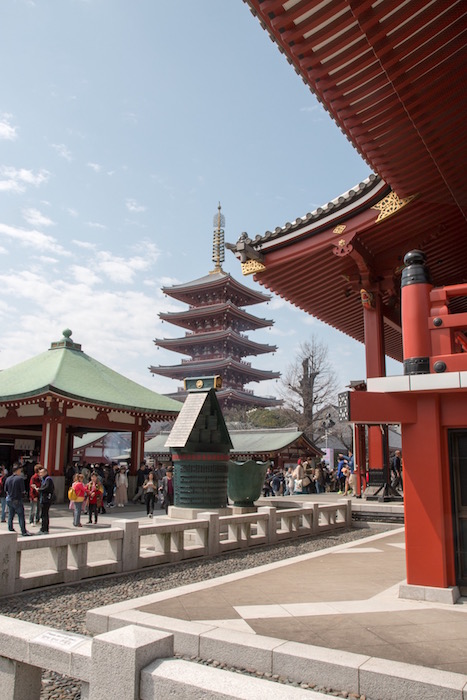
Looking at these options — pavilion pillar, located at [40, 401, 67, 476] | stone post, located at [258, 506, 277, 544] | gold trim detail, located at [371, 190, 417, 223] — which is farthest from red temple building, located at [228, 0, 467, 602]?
pavilion pillar, located at [40, 401, 67, 476]

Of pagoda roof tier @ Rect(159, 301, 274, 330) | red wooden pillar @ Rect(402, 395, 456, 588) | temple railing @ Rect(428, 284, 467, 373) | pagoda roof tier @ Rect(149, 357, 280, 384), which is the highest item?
pagoda roof tier @ Rect(159, 301, 274, 330)

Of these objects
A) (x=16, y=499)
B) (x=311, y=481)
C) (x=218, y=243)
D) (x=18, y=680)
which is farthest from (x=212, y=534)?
(x=218, y=243)

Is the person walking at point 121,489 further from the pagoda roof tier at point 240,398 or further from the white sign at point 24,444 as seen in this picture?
the pagoda roof tier at point 240,398

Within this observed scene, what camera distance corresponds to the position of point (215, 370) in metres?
47.8

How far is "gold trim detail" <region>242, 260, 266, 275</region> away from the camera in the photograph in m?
12.7

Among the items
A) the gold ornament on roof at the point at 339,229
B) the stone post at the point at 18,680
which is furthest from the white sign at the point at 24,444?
the stone post at the point at 18,680

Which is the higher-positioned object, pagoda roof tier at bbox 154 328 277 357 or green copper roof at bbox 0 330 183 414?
pagoda roof tier at bbox 154 328 277 357

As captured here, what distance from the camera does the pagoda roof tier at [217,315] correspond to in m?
47.1

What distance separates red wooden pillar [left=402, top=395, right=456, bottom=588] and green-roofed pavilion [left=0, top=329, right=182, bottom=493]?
14.0m

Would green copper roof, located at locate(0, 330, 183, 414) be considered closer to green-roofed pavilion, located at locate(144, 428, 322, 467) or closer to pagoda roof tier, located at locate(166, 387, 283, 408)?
green-roofed pavilion, located at locate(144, 428, 322, 467)

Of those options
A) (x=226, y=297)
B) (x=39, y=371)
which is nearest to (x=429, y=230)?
(x=39, y=371)

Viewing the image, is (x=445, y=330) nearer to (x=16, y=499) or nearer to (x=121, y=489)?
(x=16, y=499)

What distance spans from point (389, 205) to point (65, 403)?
1280 centimetres

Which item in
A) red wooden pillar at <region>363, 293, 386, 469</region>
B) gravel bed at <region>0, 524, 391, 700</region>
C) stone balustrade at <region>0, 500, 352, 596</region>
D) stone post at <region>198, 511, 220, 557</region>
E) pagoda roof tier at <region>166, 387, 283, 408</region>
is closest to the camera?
gravel bed at <region>0, 524, 391, 700</region>
